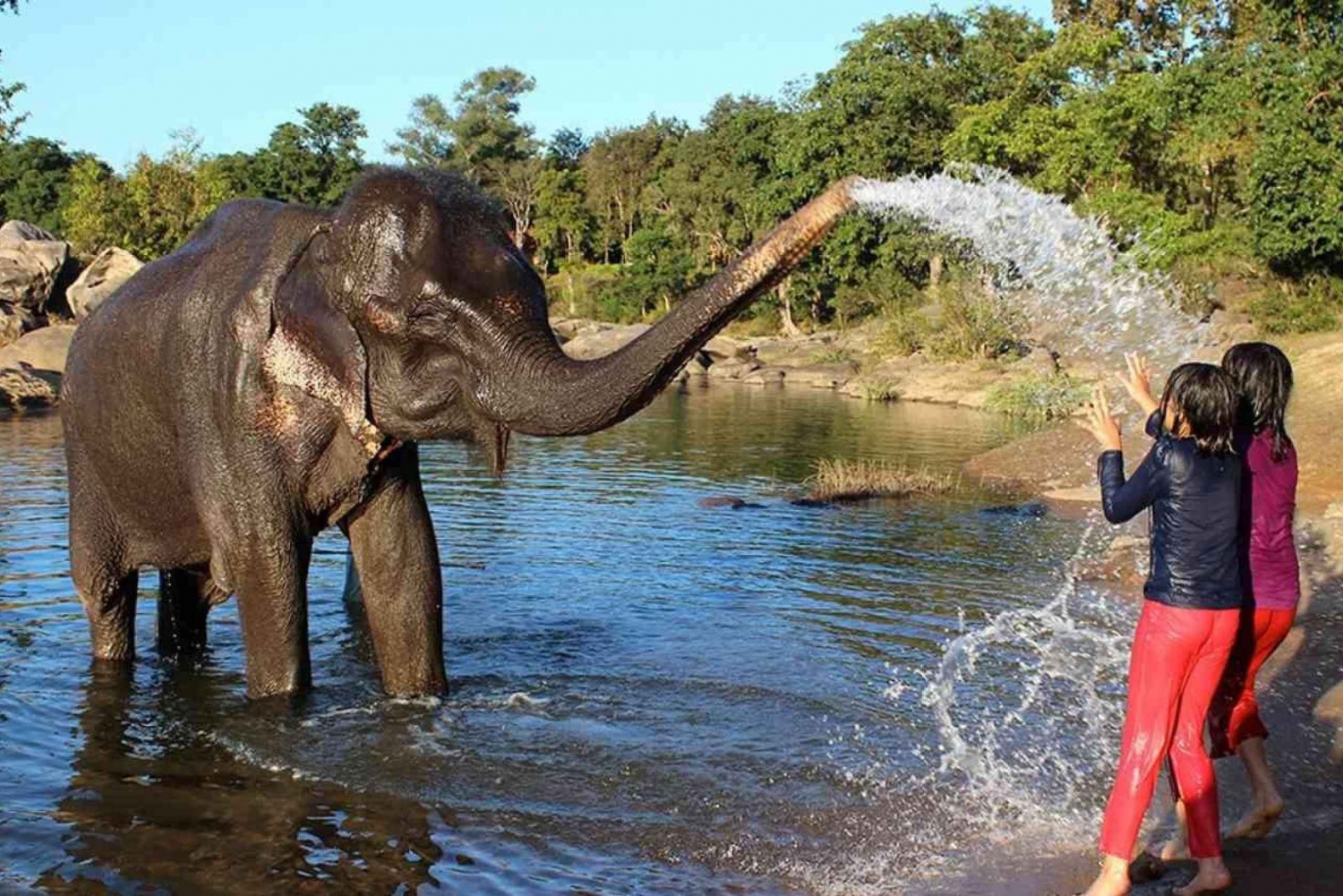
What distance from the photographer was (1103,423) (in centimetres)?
645

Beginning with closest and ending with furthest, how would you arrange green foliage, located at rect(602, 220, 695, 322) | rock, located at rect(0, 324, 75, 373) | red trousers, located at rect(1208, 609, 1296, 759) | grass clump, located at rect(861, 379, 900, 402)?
red trousers, located at rect(1208, 609, 1296, 759), rock, located at rect(0, 324, 75, 373), grass clump, located at rect(861, 379, 900, 402), green foliage, located at rect(602, 220, 695, 322)

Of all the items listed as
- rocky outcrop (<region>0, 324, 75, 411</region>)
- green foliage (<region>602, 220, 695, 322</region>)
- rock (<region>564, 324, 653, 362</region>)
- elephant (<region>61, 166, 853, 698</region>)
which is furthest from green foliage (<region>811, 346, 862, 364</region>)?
elephant (<region>61, 166, 853, 698</region>)

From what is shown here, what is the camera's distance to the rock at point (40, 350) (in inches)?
1420

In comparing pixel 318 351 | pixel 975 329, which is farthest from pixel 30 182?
pixel 318 351

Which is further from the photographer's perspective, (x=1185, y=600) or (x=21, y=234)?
(x=21, y=234)

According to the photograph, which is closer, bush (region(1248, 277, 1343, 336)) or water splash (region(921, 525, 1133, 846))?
water splash (region(921, 525, 1133, 846))

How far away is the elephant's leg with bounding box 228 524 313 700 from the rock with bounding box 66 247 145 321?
37202 mm

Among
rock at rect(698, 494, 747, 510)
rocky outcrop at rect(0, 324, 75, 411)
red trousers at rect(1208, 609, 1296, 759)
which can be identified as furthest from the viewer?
rocky outcrop at rect(0, 324, 75, 411)

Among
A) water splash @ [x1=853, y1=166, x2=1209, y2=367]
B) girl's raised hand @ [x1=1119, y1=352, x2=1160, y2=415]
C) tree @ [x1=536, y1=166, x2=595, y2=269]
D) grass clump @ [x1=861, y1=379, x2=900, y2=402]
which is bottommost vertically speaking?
grass clump @ [x1=861, y1=379, x2=900, y2=402]

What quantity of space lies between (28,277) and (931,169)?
31260 millimetres

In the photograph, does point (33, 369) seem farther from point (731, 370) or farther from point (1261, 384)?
point (1261, 384)

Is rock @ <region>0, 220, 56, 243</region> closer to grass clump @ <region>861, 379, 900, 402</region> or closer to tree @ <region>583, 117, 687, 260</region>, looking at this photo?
grass clump @ <region>861, 379, 900, 402</region>

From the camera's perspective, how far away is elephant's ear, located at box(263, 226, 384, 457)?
723cm

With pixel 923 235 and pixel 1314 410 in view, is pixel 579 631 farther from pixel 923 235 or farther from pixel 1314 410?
pixel 923 235
